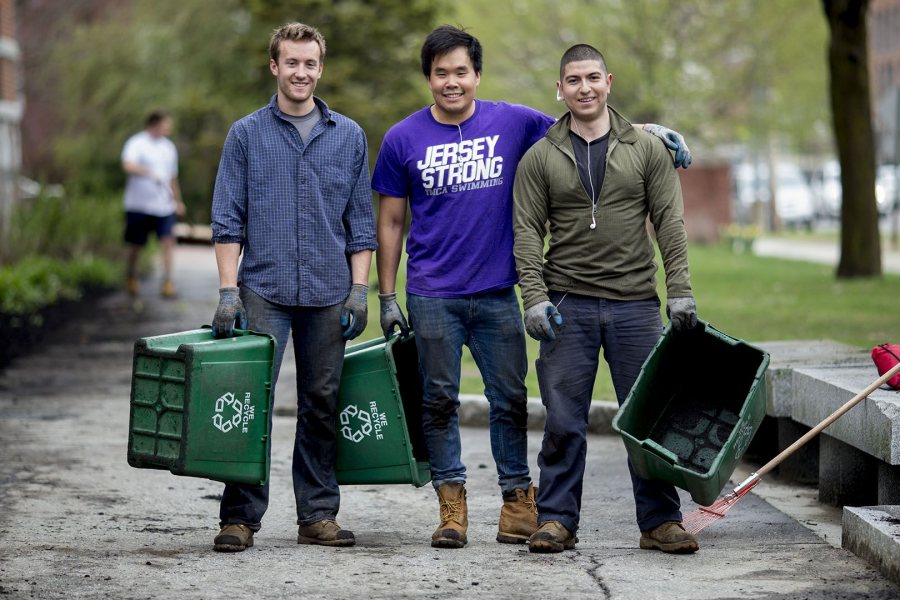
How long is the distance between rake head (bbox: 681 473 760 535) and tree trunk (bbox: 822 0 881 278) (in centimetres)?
1220

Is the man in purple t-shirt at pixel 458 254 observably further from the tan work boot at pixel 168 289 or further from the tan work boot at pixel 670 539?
the tan work boot at pixel 168 289

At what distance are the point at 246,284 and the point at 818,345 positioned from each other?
12.6 ft

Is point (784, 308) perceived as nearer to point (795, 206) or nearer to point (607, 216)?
point (607, 216)

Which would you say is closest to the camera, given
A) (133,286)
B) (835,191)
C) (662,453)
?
(662,453)

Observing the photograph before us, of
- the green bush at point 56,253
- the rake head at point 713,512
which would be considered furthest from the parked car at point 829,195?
the rake head at point 713,512

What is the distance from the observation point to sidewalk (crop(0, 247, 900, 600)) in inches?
206

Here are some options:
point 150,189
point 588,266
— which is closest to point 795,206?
point 150,189

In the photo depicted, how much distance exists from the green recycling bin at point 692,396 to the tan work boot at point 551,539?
380 millimetres

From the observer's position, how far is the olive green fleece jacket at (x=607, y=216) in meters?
5.82

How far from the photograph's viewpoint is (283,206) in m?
5.96

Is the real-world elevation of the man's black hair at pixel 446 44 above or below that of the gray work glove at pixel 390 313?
above

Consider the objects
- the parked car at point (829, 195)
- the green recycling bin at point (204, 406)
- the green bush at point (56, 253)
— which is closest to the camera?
the green recycling bin at point (204, 406)

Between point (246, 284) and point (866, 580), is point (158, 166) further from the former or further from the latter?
point (866, 580)

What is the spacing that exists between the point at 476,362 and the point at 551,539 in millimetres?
764
